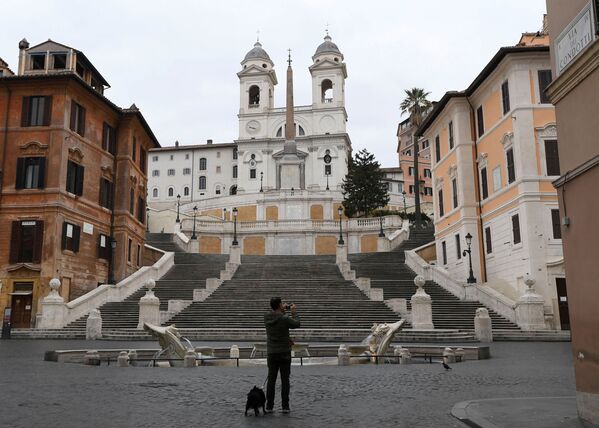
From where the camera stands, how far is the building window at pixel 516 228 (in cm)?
3033

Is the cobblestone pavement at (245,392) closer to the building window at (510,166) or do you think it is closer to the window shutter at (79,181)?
the building window at (510,166)

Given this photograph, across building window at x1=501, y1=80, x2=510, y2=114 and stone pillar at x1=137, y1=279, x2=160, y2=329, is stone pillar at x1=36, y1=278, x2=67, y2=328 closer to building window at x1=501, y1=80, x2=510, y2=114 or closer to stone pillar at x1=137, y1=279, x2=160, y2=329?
stone pillar at x1=137, y1=279, x2=160, y2=329

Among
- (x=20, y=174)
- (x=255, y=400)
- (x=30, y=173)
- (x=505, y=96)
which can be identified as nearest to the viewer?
(x=255, y=400)

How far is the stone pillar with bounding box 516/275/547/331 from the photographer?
2583 cm

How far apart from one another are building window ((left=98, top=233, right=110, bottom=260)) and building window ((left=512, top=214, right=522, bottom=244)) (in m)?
23.5

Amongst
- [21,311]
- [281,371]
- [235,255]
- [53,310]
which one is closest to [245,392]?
[281,371]

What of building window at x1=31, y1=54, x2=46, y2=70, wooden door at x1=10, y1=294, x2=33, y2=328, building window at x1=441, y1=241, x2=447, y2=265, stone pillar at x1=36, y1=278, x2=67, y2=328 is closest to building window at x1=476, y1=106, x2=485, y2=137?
building window at x1=441, y1=241, x2=447, y2=265

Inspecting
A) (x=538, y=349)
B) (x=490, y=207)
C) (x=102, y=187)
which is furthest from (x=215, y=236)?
(x=538, y=349)

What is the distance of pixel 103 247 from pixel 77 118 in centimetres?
781

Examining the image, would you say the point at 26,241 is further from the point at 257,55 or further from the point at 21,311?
the point at 257,55

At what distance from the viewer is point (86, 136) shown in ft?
118

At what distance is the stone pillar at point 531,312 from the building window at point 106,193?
2486 cm

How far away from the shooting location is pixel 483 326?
23625 mm

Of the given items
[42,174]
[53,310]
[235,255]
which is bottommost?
[53,310]
